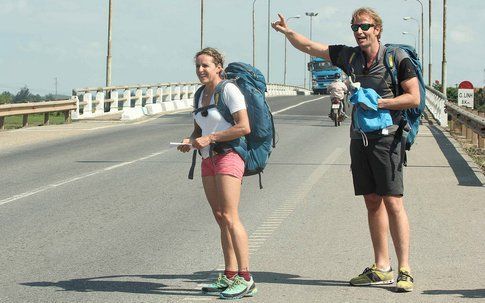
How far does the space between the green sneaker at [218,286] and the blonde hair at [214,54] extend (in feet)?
4.61

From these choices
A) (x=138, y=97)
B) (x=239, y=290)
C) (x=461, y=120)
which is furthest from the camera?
(x=138, y=97)

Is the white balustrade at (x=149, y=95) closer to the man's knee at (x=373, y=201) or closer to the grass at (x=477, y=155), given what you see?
the grass at (x=477, y=155)

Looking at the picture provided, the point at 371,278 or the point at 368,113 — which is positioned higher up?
the point at 368,113

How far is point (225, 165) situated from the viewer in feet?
23.1

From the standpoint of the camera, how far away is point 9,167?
18031mm

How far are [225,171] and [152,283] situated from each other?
109 cm

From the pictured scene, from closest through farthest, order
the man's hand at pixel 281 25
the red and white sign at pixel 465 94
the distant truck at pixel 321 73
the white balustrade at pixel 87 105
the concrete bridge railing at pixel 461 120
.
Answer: the man's hand at pixel 281 25, the concrete bridge railing at pixel 461 120, the red and white sign at pixel 465 94, the white balustrade at pixel 87 105, the distant truck at pixel 321 73

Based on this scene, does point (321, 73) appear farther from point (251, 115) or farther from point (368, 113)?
point (251, 115)

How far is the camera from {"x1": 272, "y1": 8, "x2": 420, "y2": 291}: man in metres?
7.16

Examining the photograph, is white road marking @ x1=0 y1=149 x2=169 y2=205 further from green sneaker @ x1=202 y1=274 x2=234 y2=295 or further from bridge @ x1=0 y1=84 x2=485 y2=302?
green sneaker @ x1=202 y1=274 x2=234 y2=295

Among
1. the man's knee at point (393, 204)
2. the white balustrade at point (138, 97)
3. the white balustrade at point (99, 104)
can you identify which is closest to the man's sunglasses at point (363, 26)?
the man's knee at point (393, 204)

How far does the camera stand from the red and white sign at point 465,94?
29308 millimetres

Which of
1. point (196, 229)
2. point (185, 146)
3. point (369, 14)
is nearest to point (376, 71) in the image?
point (369, 14)

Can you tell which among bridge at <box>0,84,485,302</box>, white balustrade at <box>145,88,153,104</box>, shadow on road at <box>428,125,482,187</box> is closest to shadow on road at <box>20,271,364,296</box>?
bridge at <box>0,84,485,302</box>
